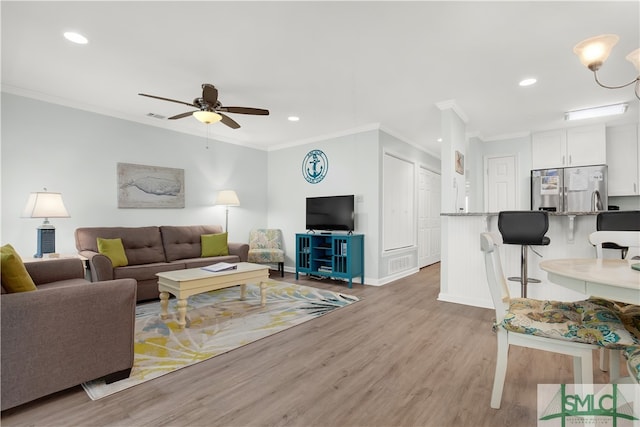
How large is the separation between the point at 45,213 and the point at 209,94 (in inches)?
85.8

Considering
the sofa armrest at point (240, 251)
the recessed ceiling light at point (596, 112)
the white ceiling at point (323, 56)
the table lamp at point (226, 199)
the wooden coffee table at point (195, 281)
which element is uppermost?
the white ceiling at point (323, 56)

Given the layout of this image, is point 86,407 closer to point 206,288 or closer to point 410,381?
point 206,288

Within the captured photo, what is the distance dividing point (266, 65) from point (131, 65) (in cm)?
130

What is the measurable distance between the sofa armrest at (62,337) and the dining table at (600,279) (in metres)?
2.44

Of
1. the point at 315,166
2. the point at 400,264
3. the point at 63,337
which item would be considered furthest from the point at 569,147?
the point at 63,337

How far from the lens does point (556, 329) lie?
1.52 meters

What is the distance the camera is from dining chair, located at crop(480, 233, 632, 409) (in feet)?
4.75

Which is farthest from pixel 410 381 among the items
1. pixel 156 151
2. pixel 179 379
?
pixel 156 151

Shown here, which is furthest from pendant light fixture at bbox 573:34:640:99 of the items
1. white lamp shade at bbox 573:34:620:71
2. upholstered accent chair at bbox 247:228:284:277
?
upholstered accent chair at bbox 247:228:284:277

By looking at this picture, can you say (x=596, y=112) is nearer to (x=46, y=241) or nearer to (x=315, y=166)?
(x=315, y=166)

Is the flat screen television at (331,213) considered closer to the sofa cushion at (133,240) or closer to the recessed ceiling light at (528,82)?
the sofa cushion at (133,240)

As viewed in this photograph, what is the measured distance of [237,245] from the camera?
477 centimetres

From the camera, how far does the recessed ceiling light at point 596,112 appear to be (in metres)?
3.88

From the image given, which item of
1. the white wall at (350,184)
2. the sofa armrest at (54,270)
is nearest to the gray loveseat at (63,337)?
the sofa armrest at (54,270)
